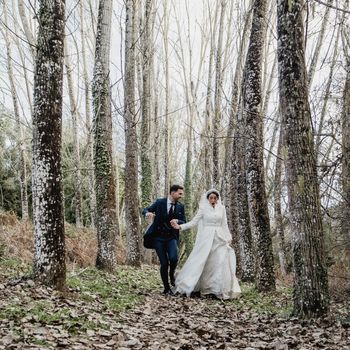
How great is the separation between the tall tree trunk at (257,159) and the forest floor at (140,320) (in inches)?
26.2

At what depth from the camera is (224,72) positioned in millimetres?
21328

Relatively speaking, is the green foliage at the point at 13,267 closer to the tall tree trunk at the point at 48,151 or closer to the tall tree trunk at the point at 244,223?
the tall tree trunk at the point at 48,151

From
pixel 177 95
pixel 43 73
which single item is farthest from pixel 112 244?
pixel 177 95

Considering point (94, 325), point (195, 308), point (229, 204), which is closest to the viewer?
point (94, 325)

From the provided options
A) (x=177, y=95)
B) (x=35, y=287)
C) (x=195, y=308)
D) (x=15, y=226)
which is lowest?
(x=195, y=308)

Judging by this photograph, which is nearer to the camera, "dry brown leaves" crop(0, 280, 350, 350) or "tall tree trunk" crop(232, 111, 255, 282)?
"dry brown leaves" crop(0, 280, 350, 350)

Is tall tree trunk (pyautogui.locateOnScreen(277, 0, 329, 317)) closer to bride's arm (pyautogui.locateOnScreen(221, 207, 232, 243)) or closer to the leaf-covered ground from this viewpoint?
the leaf-covered ground

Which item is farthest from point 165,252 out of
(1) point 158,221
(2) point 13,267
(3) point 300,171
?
(3) point 300,171

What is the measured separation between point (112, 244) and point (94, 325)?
4.77 m

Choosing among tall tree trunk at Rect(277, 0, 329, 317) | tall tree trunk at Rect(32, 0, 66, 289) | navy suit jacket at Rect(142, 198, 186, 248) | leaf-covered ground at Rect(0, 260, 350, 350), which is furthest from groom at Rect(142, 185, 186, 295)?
tall tree trunk at Rect(277, 0, 329, 317)

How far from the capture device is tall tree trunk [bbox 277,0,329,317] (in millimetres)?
6035

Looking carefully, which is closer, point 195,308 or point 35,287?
point 35,287

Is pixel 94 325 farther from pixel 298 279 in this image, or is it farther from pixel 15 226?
pixel 15 226

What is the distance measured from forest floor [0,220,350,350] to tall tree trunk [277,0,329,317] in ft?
1.42
